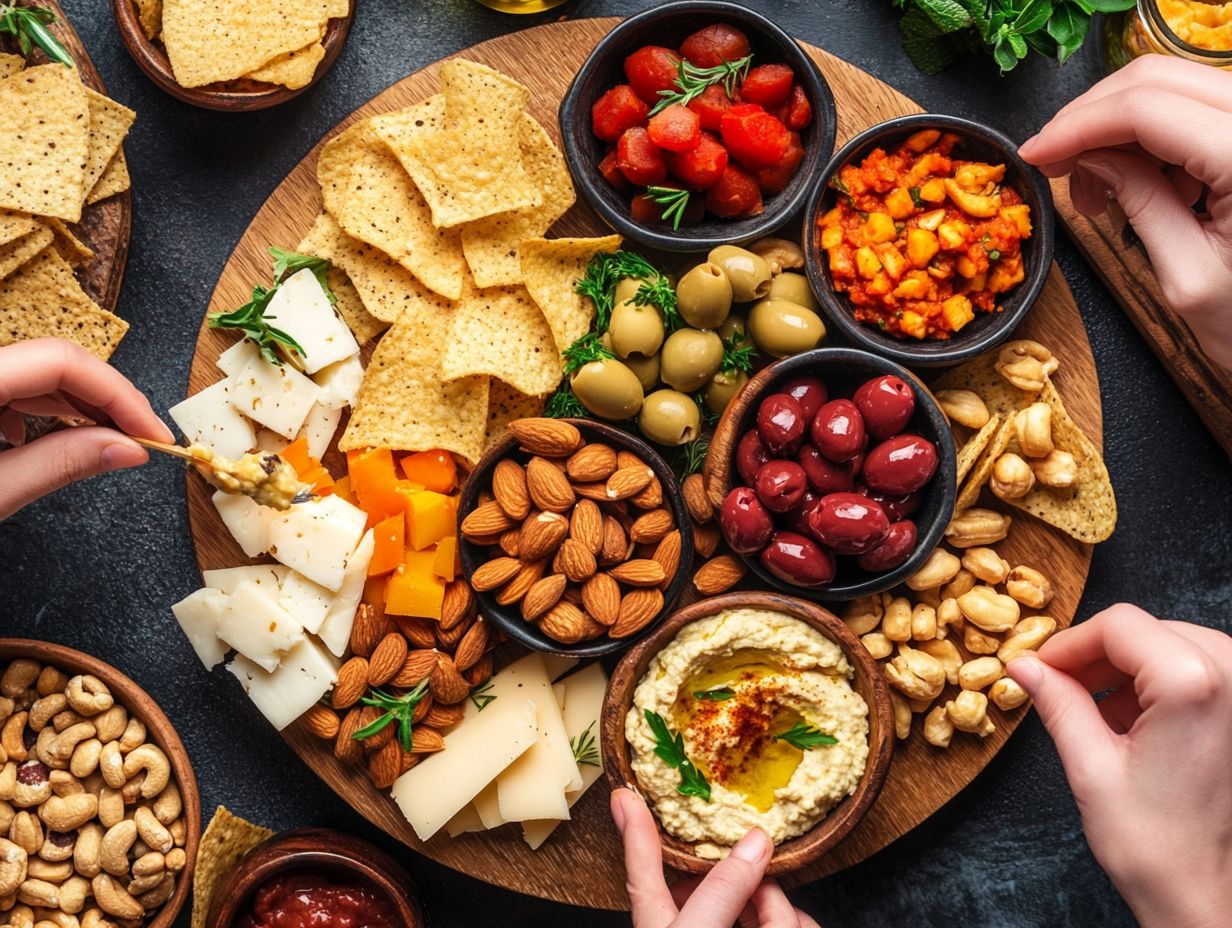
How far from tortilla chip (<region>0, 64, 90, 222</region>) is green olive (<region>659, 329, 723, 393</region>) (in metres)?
1.21

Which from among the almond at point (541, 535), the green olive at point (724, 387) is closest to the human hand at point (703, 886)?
the almond at point (541, 535)

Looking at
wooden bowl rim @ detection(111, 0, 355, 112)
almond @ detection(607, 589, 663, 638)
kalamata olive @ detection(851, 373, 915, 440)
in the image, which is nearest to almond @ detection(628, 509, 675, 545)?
almond @ detection(607, 589, 663, 638)

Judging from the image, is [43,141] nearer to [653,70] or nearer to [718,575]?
[653,70]

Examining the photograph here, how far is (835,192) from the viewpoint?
222cm

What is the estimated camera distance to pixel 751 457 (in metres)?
2.13

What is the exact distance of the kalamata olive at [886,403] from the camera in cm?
206

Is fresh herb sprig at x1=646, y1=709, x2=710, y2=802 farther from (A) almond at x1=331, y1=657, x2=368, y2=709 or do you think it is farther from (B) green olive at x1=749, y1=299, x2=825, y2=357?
(B) green olive at x1=749, y1=299, x2=825, y2=357

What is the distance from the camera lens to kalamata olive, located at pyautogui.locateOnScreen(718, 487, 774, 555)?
6.80 ft

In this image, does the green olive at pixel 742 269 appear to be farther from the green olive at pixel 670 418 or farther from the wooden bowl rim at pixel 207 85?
the wooden bowl rim at pixel 207 85

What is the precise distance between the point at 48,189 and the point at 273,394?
1.92ft

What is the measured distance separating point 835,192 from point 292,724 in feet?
5.07

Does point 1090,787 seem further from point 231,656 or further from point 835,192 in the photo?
point 231,656

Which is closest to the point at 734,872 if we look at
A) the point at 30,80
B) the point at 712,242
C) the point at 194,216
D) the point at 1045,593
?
the point at 1045,593

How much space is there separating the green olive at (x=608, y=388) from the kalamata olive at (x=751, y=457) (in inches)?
8.9
